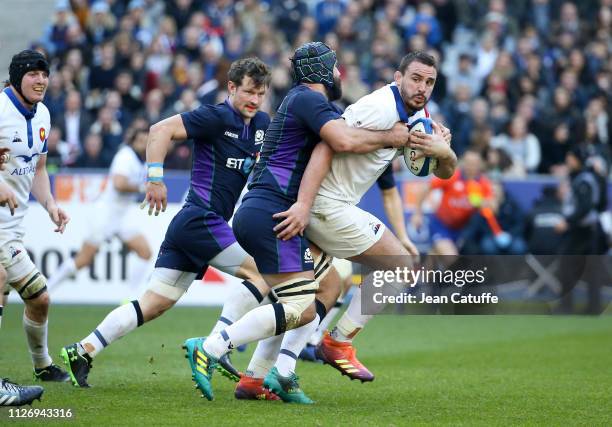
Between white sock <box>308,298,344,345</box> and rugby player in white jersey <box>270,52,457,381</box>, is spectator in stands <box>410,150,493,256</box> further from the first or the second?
rugby player in white jersey <box>270,52,457,381</box>

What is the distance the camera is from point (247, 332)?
7617 millimetres

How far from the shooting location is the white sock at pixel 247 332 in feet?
Result: 24.9

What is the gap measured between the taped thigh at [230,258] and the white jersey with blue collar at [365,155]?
1.15 meters

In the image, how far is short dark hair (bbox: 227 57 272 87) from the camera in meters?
8.61

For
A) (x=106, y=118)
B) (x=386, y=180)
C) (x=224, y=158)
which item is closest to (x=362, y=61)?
(x=106, y=118)

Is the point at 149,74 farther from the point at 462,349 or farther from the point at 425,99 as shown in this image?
the point at 425,99

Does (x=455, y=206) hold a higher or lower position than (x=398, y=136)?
lower

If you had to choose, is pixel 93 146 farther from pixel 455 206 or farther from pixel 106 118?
pixel 455 206

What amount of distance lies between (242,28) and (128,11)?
234 centimetres

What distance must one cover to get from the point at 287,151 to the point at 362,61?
1410 cm

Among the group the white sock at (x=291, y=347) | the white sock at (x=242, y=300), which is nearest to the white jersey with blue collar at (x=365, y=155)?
the white sock at (x=291, y=347)

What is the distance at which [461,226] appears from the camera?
1631 centimetres

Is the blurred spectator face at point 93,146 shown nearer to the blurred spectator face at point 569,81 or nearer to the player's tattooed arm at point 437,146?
the blurred spectator face at point 569,81

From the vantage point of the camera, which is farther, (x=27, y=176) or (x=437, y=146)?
(x=27, y=176)
